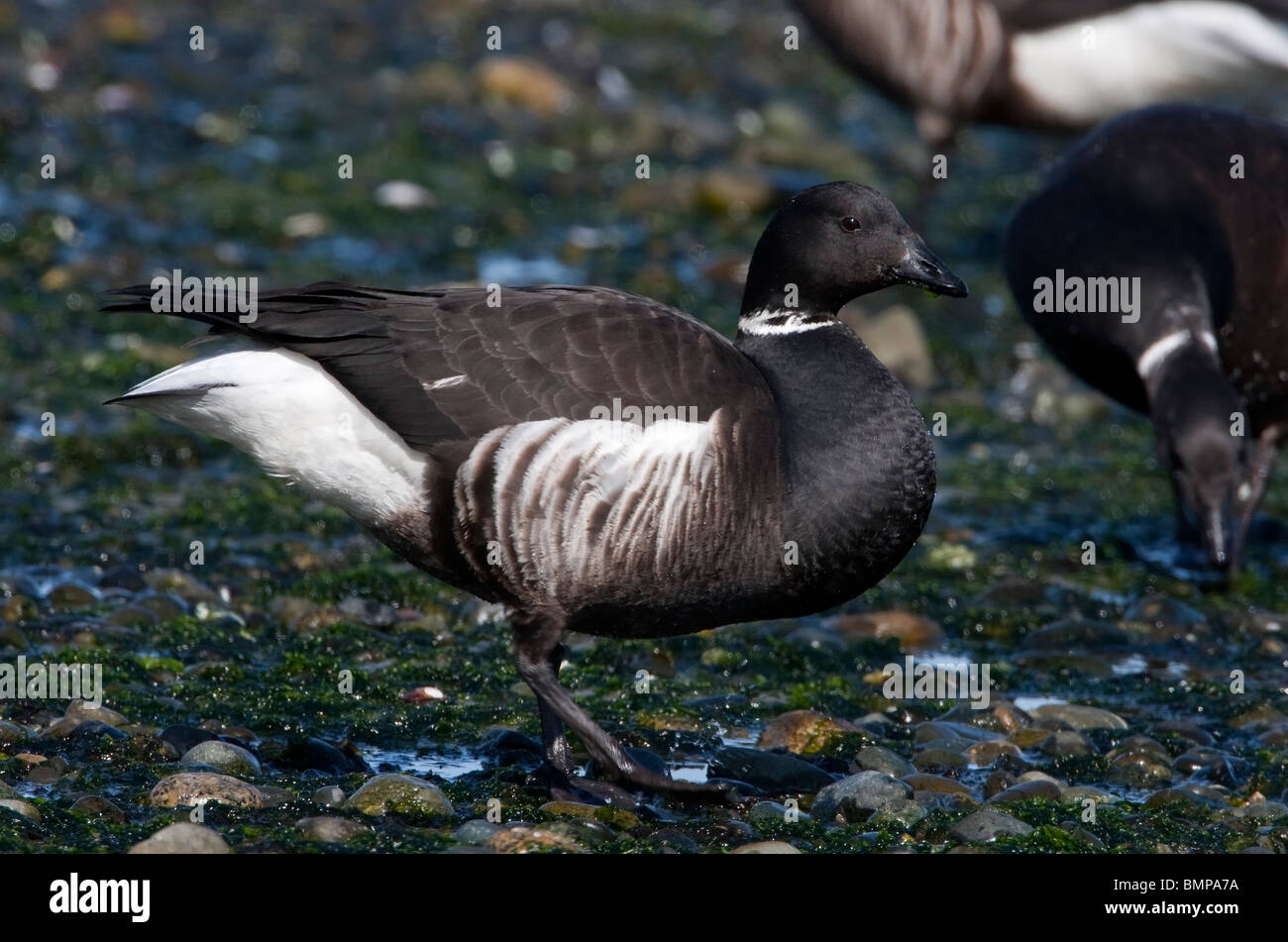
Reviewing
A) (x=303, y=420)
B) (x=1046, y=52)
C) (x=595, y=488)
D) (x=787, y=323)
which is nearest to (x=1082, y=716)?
(x=787, y=323)

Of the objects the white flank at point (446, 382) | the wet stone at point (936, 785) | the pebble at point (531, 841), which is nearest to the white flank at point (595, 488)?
the white flank at point (446, 382)

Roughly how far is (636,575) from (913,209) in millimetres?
7145

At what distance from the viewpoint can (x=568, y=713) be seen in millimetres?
5652

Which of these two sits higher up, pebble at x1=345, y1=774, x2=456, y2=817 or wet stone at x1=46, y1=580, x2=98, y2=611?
wet stone at x1=46, y1=580, x2=98, y2=611

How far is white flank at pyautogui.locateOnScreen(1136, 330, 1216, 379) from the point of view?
7543 mm

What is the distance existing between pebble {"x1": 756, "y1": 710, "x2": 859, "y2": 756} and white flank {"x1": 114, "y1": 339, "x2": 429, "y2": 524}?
157 centimetres

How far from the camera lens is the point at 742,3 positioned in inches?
666

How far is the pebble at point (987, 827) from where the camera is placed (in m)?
5.26

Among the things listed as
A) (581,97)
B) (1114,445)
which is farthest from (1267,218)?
(581,97)

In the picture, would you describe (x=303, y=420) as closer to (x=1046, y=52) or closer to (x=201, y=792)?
(x=201, y=792)

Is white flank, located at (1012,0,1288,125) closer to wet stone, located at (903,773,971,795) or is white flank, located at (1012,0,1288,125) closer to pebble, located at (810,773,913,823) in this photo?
wet stone, located at (903,773,971,795)

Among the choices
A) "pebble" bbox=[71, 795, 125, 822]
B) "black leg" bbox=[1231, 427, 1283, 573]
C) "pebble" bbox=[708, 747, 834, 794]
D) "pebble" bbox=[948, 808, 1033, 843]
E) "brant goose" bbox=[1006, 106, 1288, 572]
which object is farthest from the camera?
"black leg" bbox=[1231, 427, 1283, 573]

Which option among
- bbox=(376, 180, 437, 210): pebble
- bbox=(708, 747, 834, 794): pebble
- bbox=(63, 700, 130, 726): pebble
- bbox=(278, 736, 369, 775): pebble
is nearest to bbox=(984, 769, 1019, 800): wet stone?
bbox=(708, 747, 834, 794): pebble

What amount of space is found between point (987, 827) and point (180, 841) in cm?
236
